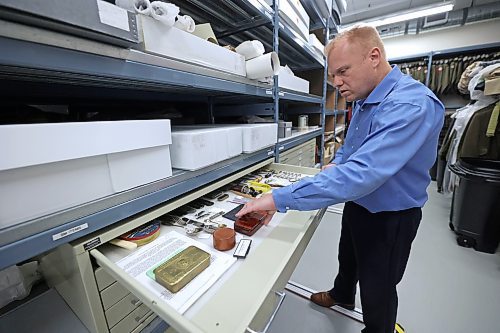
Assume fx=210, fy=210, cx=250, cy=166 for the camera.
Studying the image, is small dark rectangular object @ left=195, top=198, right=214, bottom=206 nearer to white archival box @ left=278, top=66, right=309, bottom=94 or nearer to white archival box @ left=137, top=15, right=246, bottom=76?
white archival box @ left=137, top=15, right=246, bottom=76

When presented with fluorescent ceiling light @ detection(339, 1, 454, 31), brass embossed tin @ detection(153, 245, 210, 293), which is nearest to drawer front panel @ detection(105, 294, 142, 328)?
brass embossed tin @ detection(153, 245, 210, 293)

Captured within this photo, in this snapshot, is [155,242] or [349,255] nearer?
[155,242]

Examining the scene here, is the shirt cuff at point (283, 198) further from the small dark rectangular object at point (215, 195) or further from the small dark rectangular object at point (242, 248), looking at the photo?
the small dark rectangular object at point (215, 195)

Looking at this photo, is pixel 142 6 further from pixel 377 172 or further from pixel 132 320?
pixel 132 320

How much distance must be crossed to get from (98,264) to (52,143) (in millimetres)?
348

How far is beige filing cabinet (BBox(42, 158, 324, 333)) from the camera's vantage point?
421mm

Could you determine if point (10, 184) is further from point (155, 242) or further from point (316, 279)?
point (316, 279)

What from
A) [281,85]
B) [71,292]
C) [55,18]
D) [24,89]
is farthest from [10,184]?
[281,85]

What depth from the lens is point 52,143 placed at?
0.45 metres

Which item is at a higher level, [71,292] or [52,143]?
[52,143]

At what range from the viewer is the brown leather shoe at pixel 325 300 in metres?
1.23

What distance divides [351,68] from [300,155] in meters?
1.43

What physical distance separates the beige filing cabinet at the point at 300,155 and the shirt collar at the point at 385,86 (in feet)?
3.08

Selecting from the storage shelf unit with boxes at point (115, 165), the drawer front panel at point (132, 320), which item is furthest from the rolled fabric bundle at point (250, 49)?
the drawer front panel at point (132, 320)
